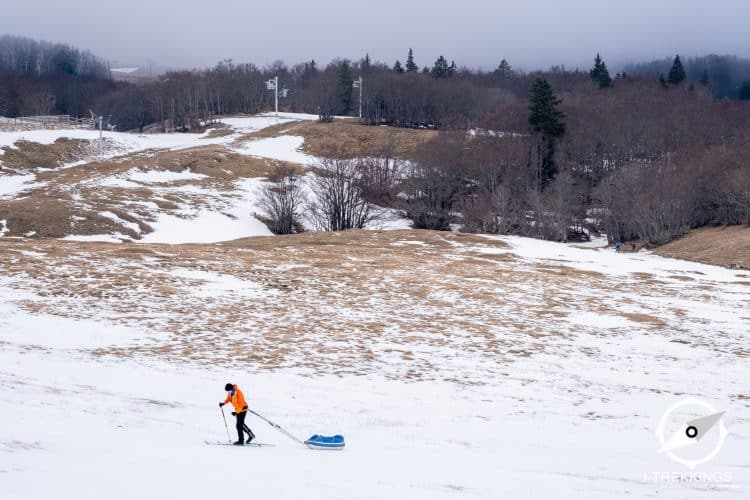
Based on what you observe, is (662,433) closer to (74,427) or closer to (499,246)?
(74,427)

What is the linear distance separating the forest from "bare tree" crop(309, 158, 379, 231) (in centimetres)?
125

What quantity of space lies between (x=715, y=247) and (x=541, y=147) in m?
37.0

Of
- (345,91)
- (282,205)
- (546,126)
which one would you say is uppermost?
(345,91)

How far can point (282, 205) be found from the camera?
193 feet

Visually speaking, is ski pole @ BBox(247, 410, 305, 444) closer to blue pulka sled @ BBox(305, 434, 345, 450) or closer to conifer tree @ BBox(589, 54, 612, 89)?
blue pulka sled @ BBox(305, 434, 345, 450)

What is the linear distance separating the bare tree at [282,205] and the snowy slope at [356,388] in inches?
1106

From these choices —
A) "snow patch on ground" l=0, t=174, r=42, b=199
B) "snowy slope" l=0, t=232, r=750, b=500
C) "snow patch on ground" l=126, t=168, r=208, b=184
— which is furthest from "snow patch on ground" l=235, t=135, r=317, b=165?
"snowy slope" l=0, t=232, r=750, b=500

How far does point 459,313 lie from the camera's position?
24625 mm

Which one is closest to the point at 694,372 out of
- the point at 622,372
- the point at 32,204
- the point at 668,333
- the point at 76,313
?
the point at 622,372

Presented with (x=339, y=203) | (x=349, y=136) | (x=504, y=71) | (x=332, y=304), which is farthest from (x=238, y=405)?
(x=504, y=71)

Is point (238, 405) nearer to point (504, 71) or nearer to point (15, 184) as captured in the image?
point (15, 184)

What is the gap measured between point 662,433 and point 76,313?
57.8 feet

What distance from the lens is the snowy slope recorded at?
31.8 feet

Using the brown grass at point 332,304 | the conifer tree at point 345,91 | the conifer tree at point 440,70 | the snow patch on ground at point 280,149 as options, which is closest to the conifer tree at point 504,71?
the conifer tree at point 440,70
